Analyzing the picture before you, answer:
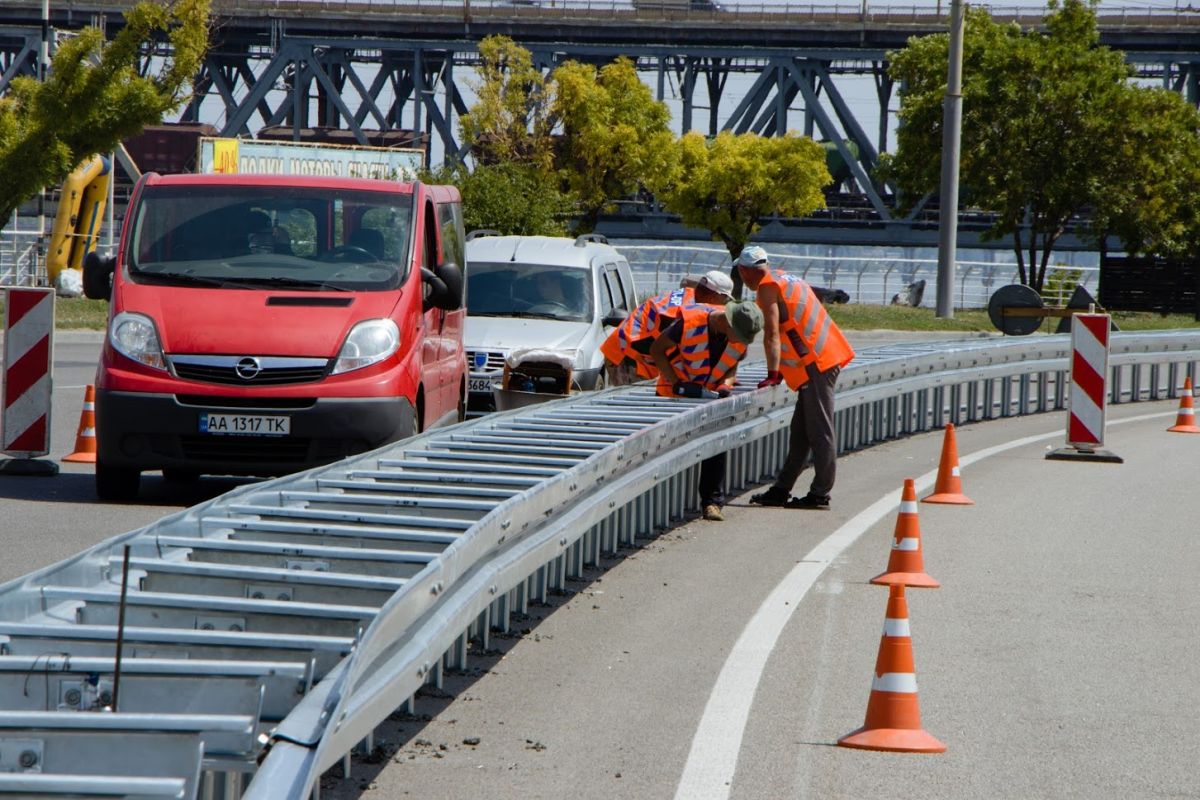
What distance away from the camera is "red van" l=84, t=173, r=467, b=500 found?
37.0 feet

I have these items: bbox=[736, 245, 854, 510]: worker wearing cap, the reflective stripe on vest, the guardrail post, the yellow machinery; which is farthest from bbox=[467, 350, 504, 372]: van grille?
the yellow machinery

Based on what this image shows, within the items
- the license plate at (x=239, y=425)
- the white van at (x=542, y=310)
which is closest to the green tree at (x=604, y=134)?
the white van at (x=542, y=310)

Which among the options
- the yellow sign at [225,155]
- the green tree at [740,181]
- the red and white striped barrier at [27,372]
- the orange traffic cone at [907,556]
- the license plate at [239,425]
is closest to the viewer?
the orange traffic cone at [907,556]

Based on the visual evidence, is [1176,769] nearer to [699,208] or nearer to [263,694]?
[263,694]

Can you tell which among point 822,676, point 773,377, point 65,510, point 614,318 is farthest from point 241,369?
point 614,318

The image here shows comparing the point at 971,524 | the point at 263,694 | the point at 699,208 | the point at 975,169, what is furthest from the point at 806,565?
the point at 699,208

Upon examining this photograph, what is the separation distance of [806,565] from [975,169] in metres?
42.6

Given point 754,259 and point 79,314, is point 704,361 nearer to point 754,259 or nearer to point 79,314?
point 754,259

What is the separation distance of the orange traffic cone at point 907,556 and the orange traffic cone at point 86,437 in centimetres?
736

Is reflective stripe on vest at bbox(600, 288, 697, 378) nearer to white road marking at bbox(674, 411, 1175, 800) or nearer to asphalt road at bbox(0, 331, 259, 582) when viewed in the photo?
white road marking at bbox(674, 411, 1175, 800)

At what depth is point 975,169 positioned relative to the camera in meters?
50.8

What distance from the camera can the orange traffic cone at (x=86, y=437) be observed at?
14.1 meters

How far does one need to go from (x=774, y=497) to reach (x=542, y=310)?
17.7 ft

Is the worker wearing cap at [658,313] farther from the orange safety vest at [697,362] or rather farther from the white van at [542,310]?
the white van at [542,310]
